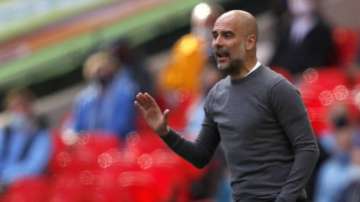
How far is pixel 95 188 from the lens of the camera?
880 centimetres

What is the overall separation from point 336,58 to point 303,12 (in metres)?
0.47

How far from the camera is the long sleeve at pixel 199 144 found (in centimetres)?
534

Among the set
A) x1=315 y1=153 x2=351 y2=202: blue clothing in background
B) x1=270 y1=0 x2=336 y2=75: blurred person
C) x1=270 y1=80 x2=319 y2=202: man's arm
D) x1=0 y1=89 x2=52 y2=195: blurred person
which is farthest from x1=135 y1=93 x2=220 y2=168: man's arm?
x1=0 y1=89 x2=52 y2=195: blurred person

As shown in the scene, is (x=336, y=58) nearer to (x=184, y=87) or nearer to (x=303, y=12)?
(x=303, y=12)

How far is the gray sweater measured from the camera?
4.95 m

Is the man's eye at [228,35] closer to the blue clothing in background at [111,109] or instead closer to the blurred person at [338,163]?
the blurred person at [338,163]

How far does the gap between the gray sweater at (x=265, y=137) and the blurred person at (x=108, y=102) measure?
4648mm

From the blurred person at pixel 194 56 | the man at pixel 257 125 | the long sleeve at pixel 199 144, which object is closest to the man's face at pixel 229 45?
the man at pixel 257 125

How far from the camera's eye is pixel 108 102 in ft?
32.8

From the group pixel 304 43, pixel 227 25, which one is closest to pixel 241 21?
pixel 227 25

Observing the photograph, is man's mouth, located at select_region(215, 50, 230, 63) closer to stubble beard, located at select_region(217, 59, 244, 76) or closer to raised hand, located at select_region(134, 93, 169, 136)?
stubble beard, located at select_region(217, 59, 244, 76)

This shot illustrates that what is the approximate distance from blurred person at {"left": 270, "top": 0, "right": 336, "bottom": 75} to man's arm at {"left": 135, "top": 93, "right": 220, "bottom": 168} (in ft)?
13.5

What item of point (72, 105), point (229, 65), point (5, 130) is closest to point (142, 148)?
point (5, 130)

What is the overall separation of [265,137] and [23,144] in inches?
198
